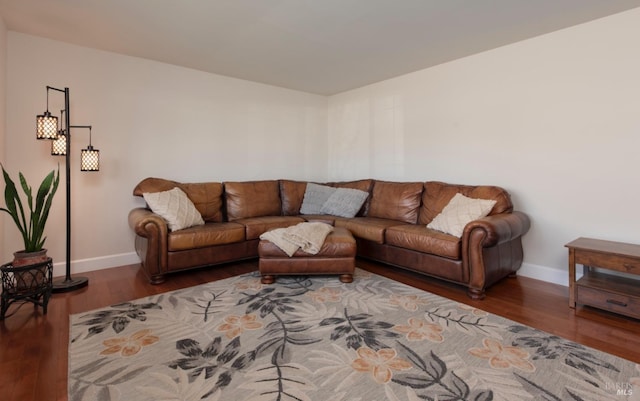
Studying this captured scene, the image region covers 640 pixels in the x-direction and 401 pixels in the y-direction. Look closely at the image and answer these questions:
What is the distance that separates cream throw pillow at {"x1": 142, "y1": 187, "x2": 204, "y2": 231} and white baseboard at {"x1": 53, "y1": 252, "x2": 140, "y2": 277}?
35.3 inches

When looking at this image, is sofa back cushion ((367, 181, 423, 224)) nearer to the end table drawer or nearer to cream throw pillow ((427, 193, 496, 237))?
cream throw pillow ((427, 193, 496, 237))

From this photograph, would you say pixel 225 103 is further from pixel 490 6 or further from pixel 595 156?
pixel 595 156

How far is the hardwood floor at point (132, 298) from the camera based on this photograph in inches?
64.5

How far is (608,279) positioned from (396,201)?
6.94 ft

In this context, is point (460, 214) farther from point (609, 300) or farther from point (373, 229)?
point (609, 300)

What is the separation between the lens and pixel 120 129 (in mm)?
3562

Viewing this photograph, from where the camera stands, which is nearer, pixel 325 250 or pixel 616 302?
pixel 616 302

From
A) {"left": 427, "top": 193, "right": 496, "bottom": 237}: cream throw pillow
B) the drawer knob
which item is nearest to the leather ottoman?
{"left": 427, "top": 193, "right": 496, "bottom": 237}: cream throw pillow

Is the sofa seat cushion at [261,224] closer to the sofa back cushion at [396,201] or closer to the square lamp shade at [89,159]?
the sofa back cushion at [396,201]

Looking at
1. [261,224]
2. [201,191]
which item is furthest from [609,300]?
[201,191]

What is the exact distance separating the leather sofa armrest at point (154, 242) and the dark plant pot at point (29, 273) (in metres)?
0.72

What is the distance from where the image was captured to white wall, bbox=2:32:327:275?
10.1 ft

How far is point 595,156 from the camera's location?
277 centimetres

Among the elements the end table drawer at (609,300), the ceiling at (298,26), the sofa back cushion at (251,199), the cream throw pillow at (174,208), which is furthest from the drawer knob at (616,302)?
the cream throw pillow at (174,208)
